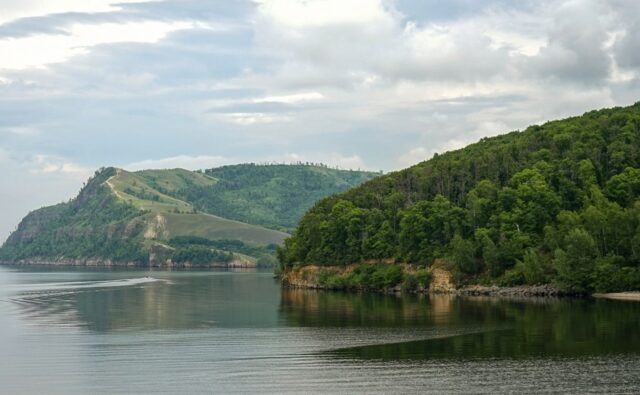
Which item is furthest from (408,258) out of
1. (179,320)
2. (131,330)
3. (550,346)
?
(550,346)

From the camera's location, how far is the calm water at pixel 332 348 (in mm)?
72250

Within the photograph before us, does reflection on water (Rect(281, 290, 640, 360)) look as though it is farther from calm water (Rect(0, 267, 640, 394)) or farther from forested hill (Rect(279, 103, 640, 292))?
forested hill (Rect(279, 103, 640, 292))

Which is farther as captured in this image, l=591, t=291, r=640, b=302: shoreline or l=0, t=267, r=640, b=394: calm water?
l=591, t=291, r=640, b=302: shoreline

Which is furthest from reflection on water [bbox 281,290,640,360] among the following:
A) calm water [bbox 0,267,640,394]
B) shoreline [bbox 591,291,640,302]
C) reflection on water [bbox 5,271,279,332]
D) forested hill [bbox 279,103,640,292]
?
forested hill [bbox 279,103,640,292]

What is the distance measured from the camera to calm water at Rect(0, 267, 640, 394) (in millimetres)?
72250

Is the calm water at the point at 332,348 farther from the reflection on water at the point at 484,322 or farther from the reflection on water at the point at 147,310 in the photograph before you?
the reflection on water at the point at 147,310

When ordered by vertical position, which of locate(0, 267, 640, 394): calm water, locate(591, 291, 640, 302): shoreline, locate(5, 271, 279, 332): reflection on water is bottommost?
locate(0, 267, 640, 394): calm water

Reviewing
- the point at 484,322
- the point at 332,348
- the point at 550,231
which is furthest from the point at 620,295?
the point at 332,348

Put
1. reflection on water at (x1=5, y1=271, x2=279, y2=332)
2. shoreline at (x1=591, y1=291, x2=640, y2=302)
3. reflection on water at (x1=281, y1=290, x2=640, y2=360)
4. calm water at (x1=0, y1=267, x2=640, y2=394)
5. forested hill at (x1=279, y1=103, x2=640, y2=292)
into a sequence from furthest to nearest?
forested hill at (x1=279, y1=103, x2=640, y2=292) < shoreline at (x1=591, y1=291, x2=640, y2=302) < reflection on water at (x1=5, y1=271, x2=279, y2=332) < reflection on water at (x1=281, y1=290, x2=640, y2=360) < calm water at (x1=0, y1=267, x2=640, y2=394)

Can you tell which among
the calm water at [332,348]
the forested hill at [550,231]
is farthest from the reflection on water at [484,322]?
the forested hill at [550,231]

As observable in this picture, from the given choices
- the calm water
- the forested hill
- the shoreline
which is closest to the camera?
the calm water

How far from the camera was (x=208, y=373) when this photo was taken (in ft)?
257

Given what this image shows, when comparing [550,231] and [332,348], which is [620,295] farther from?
[332,348]

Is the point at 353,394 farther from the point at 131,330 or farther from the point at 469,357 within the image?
the point at 131,330
